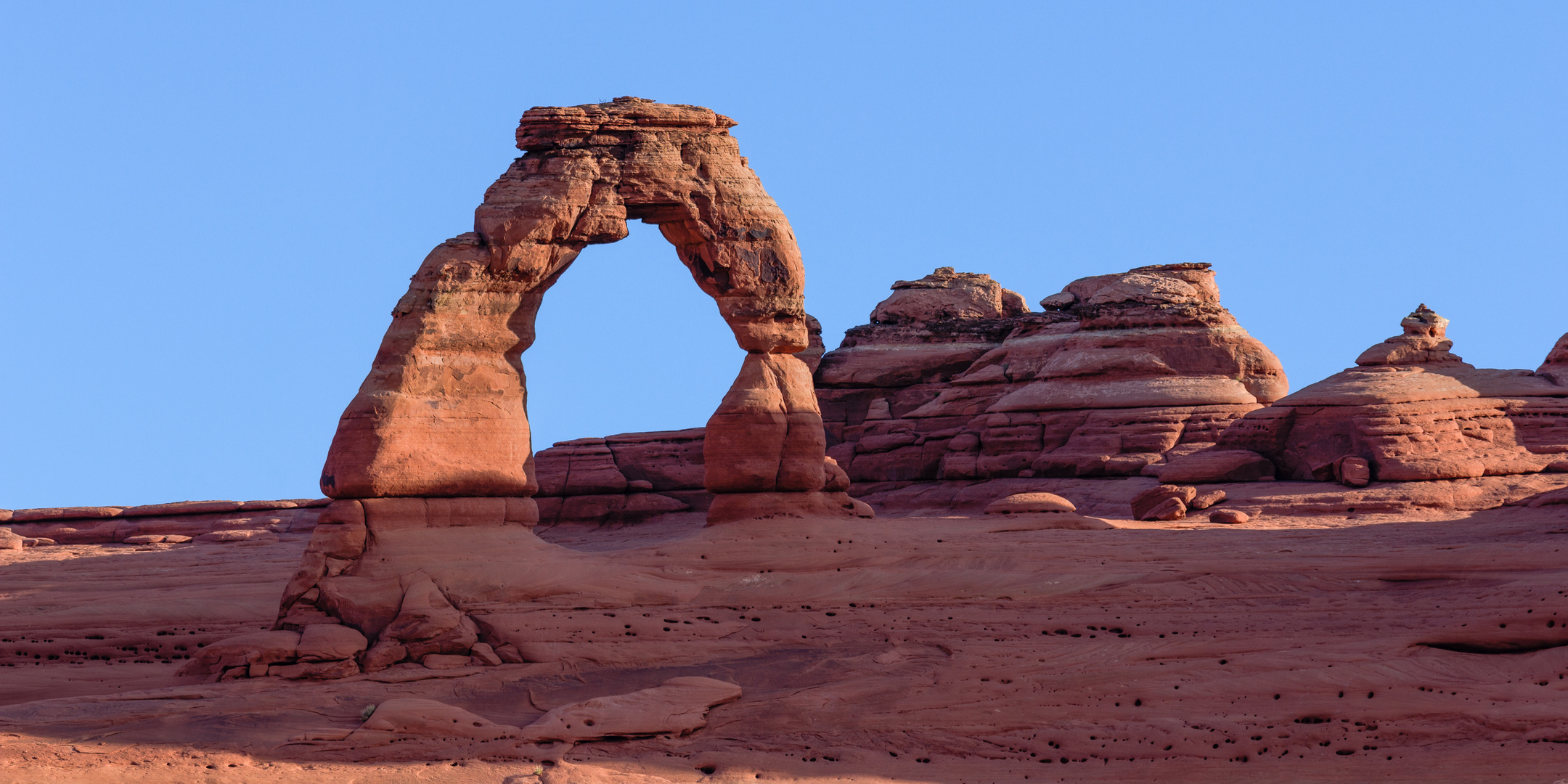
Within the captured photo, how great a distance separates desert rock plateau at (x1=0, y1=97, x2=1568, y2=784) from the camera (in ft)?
38.2

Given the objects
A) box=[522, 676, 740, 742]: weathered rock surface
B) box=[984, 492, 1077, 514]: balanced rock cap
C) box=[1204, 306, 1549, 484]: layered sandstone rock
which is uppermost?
box=[1204, 306, 1549, 484]: layered sandstone rock

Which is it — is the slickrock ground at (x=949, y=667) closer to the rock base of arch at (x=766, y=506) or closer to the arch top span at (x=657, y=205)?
the rock base of arch at (x=766, y=506)

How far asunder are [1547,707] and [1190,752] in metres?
2.80

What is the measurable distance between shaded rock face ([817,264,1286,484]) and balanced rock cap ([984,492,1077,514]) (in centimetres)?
497

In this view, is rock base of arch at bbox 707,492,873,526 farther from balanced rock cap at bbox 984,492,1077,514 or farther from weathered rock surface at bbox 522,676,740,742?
weathered rock surface at bbox 522,676,740,742

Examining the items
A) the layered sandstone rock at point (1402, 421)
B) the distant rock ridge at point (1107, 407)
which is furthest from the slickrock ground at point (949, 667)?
the distant rock ridge at point (1107, 407)

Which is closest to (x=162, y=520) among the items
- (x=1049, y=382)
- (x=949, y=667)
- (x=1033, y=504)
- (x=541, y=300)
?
(x=541, y=300)

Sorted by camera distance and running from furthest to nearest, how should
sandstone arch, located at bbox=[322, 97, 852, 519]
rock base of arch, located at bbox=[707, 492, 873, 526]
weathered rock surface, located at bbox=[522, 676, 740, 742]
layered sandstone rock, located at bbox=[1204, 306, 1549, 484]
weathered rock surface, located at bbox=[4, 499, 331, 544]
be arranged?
1. weathered rock surface, located at bbox=[4, 499, 331, 544]
2. layered sandstone rock, located at bbox=[1204, 306, 1549, 484]
3. rock base of arch, located at bbox=[707, 492, 873, 526]
4. sandstone arch, located at bbox=[322, 97, 852, 519]
5. weathered rock surface, located at bbox=[522, 676, 740, 742]

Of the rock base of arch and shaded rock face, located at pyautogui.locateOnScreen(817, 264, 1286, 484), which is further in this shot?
shaded rock face, located at pyautogui.locateOnScreen(817, 264, 1286, 484)

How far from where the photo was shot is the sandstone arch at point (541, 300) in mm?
17547

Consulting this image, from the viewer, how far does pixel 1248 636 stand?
13.8 metres

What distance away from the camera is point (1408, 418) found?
83.8 ft

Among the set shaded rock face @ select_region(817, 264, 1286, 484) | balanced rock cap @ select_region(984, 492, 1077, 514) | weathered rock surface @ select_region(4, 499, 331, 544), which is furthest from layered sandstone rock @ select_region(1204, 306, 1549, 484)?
weathered rock surface @ select_region(4, 499, 331, 544)

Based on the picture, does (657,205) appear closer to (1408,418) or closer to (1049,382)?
(1408,418)
